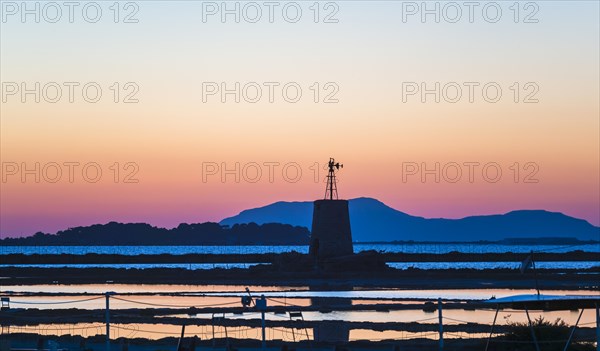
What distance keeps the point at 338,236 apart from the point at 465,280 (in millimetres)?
8188

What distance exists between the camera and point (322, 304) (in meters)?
38.0

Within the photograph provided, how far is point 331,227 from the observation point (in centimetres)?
5716

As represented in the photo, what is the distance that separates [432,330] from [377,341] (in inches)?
128

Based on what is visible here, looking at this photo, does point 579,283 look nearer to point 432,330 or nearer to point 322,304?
point 322,304

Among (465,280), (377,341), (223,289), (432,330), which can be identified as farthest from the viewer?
(465,280)

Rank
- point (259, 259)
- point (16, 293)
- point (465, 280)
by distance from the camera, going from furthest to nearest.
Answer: point (259, 259) < point (465, 280) < point (16, 293)

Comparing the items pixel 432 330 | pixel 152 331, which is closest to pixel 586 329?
pixel 432 330

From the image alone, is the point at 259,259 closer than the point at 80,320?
No

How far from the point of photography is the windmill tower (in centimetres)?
5678

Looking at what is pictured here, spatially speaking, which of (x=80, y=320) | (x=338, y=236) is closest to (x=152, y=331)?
(x=80, y=320)

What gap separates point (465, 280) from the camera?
60562 mm

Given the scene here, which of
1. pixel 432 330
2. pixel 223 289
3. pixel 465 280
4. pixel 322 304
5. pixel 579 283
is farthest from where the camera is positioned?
pixel 465 280

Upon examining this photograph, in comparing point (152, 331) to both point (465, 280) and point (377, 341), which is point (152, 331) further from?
point (465, 280)

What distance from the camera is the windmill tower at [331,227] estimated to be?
5678 centimetres
